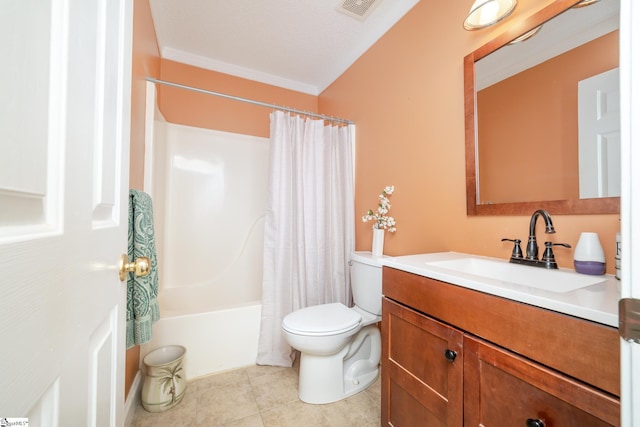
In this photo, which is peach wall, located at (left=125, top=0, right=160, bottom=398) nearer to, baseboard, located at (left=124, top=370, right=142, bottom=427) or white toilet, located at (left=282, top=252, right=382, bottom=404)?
baseboard, located at (left=124, top=370, right=142, bottom=427)

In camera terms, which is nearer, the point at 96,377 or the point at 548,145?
the point at 96,377

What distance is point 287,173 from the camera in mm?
1901

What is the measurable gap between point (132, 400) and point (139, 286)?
75 centimetres

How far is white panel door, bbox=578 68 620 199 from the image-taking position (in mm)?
865

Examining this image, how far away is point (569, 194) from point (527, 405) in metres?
0.78

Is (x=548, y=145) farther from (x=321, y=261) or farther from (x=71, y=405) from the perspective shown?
(x=71, y=405)

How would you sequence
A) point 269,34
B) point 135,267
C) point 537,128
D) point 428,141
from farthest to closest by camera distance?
point 269,34, point 428,141, point 537,128, point 135,267

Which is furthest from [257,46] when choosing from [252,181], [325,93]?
[252,181]

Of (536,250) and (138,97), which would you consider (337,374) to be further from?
(138,97)

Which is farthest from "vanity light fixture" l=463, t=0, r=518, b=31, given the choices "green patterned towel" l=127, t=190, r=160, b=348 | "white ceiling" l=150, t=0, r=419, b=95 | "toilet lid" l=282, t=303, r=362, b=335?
"green patterned towel" l=127, t=190, r=160, b=348

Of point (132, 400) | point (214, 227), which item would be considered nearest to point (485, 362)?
point (132, 400)

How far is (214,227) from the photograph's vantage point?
7.86 feet

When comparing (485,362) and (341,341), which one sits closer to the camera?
(485,362)

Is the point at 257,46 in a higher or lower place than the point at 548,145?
higher
